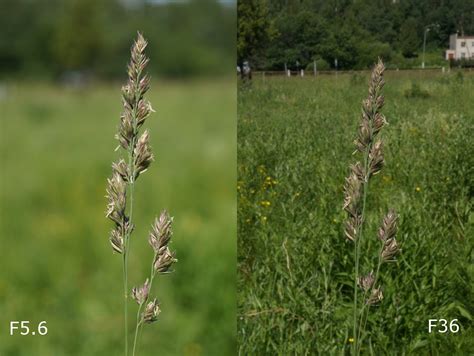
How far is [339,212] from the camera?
2920mm

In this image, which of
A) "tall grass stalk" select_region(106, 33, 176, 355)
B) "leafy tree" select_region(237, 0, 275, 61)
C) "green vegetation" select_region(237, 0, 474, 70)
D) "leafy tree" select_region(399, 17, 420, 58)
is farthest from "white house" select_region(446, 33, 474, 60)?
"tall grass stalk" select_region(106, 33, 176, 355)

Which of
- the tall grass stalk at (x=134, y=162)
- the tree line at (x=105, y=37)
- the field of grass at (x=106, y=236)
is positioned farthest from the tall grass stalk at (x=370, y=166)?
the tree line at (x=105, y=37)

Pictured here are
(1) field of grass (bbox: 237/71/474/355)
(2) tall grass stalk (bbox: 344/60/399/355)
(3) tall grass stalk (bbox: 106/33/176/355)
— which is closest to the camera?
(3) tall grass stalk (bbox: 106/33/176/355)

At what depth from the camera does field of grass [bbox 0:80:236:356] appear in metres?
3.28

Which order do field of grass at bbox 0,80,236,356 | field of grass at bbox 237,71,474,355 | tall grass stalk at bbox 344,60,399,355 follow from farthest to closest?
field of grass at bbox 0,80,236,356, field of grass at bbox 237,71,474,355, tall grass stalk at bbox 344,60,399,355

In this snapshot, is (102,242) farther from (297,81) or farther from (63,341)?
(297,81)

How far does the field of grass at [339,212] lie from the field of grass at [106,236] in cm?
50

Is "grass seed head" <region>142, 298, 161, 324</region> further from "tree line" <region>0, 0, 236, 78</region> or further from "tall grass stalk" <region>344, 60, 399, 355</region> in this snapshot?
"tree line" <region>0, 0, 236, 78</region>

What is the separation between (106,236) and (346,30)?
215cm

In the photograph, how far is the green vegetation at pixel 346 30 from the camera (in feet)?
9.30

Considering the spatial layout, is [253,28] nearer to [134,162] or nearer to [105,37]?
[134,162]

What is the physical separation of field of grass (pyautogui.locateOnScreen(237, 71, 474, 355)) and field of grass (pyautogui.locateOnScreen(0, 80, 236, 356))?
502 mm

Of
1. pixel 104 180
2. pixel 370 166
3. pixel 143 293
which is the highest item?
pixel 370 166

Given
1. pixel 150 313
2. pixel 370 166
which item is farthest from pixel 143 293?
Answer: pixel 370 166
